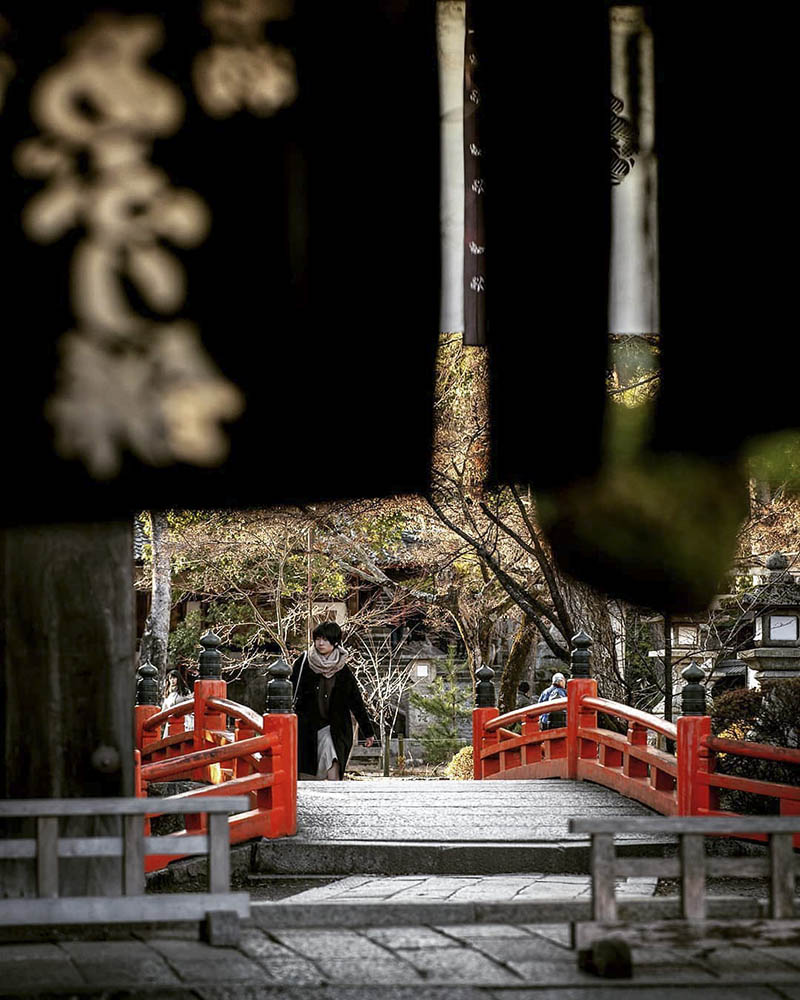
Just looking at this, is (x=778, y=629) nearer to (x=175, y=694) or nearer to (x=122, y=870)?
(x=122, y=870)

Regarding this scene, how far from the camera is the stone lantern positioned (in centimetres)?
1427

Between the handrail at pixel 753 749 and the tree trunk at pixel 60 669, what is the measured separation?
5.12 metres

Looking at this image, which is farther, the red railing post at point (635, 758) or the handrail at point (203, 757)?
the red railing post at point (635, 758)

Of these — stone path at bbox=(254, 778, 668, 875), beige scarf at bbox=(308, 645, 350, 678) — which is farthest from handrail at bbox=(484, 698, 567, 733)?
beige scarf at bbox=(308, 645, 350, 678)

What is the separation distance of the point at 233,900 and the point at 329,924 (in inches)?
16.3

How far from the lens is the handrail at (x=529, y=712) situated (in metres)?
15.2

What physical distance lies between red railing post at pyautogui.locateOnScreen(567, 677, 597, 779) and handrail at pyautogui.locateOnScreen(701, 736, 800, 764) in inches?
131

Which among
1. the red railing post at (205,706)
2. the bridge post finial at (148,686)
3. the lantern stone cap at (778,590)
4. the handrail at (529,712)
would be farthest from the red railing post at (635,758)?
the bridge post finial at (148,686)

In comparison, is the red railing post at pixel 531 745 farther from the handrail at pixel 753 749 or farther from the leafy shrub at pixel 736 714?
the handrail at pixel 753 749

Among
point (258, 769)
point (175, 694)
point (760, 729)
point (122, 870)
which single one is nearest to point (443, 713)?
point (175, 694)

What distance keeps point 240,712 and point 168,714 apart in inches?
134

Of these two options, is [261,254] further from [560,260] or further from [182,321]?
[560,260]

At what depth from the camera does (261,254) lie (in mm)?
6070

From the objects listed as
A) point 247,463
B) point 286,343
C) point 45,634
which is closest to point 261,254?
point 286,343
